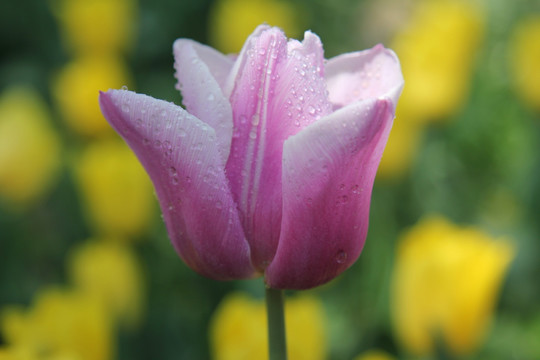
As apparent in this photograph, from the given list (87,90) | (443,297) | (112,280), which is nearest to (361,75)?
(443,297)

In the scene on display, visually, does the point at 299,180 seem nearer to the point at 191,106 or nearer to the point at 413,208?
the point at 191,106

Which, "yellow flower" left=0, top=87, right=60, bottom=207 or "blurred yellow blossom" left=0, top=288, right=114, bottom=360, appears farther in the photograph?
"yellow flower" left=0, top=87, right=60, bottom=207

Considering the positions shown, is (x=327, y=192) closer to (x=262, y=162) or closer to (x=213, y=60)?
(x=262, y=162)

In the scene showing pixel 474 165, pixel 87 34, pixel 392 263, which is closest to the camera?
pixel 392 263

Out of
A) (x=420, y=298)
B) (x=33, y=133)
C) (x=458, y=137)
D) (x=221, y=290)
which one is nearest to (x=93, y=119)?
(x=33, y=133)

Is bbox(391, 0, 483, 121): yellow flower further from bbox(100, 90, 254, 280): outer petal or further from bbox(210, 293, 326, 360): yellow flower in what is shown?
bbox(100, 90, 254, 280): outer petal

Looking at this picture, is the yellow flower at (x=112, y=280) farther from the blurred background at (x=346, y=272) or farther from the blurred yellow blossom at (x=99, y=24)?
the blurred yellow blossom at (x=99, y=24)

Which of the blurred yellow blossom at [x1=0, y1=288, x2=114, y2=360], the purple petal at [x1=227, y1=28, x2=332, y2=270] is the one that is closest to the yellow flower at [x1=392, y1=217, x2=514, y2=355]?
the blurred yellow blossom at [x1=0, y1=288, x2=114, y2=360]
